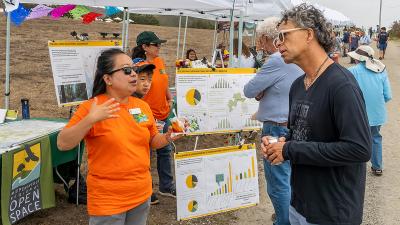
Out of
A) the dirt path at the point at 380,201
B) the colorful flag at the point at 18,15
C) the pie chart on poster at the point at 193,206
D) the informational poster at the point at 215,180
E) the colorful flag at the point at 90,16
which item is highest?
the colorful flag at the point at 90,16

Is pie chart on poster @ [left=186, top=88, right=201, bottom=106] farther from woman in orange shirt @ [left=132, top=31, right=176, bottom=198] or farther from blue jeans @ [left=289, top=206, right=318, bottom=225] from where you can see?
blue jeans @ [left=289, top=206, right=318, bottom=225]

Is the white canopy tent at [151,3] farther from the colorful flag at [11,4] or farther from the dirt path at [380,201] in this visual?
the dirt path at [380,201]

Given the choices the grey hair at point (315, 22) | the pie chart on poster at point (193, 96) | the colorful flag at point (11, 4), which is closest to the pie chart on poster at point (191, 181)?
the pie chart on poster at point (193, 96)

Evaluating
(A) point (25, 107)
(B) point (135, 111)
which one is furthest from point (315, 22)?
(A) point (25, 107)

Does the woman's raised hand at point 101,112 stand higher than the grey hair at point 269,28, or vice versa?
the grey hair at point 269,28

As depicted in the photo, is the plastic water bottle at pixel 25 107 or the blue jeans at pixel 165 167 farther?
the blue jeans at pixel 165 167

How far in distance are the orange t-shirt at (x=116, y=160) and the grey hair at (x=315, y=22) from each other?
3.47 ft

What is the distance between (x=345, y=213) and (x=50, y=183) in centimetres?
299

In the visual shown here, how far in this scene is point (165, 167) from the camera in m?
4.74

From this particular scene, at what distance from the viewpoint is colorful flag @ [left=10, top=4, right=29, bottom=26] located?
197 inches

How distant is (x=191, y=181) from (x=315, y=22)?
2.51m

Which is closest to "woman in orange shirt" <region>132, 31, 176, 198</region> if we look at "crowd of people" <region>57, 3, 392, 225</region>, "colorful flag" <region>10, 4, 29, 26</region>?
"crowd of people" <region>57, 3, 392, 225</region>

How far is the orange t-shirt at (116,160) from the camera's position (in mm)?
2307

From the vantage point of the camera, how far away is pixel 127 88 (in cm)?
242
